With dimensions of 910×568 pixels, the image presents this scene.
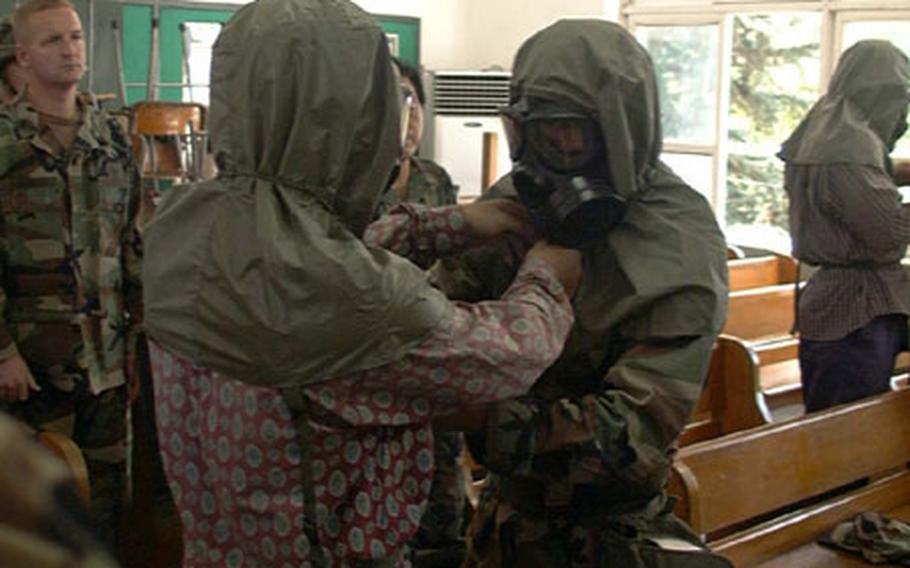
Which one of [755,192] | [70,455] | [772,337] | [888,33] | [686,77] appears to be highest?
[888,33]

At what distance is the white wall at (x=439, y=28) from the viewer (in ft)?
28.5

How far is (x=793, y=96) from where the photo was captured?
23.0ft

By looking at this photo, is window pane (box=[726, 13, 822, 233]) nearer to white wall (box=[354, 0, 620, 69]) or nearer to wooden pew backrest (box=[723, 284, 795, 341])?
white wall (box=[354, 0, 620, 69])

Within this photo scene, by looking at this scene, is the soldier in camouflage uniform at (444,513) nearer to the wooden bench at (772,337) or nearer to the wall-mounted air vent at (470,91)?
the wooden bench at (772,337)

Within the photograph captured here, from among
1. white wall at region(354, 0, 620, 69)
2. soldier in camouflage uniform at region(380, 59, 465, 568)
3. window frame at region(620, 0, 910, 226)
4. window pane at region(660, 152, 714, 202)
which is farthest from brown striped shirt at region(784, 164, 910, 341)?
white wall at region(354, 0, 620, 69)

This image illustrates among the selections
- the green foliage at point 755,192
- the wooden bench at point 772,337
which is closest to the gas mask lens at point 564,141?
the wooden bench at point 772,337

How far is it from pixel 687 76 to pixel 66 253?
562 centimetres

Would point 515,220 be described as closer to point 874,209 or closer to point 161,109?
point 874,209

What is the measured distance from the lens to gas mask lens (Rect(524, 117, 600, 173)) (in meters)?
1.55

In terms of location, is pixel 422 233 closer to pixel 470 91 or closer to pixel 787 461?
pixel 787 461

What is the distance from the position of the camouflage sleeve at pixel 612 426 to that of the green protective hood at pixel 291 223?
0.25 m

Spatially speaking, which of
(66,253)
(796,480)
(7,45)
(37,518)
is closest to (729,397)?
(796,480)

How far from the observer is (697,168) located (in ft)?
25.2

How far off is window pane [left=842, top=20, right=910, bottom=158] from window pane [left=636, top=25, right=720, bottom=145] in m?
0.97
